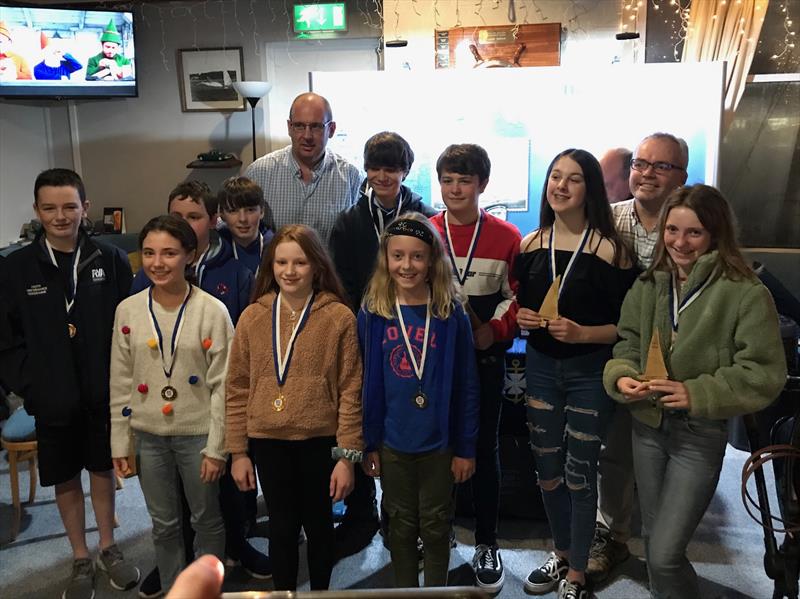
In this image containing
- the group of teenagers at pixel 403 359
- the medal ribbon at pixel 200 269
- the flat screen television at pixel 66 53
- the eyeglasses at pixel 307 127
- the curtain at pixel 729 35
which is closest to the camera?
the group of teenagers at pixel 403 359

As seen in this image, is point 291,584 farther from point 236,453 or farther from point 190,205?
point 190,205

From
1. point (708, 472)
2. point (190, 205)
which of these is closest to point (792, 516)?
point (708, 472)

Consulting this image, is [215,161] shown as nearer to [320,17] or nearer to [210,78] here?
[210,78]

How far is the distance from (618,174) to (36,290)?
232cm

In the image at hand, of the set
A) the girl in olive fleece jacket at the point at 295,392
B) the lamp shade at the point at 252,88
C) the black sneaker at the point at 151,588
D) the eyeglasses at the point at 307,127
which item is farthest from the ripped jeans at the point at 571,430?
the lamp shade at the point at 252,88

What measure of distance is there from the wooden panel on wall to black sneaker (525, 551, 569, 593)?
3210 millimetres

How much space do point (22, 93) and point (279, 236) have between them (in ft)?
11.5

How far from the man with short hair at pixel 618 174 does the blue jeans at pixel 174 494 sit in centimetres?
198

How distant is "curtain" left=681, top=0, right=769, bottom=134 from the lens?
13.5ft

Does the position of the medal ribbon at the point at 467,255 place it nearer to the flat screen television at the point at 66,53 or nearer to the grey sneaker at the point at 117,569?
the grey sneaker at the point at 117,569

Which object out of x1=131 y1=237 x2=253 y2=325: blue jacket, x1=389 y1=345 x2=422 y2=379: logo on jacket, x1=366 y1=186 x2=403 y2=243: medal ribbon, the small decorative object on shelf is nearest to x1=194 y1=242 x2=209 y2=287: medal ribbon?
x1=131 y1=237 x2=253 y2=325: blue jacket

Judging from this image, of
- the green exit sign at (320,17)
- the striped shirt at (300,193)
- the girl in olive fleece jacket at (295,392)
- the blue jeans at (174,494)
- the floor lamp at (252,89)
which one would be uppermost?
the green exit sign at (320,17)

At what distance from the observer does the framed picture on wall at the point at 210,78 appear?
194 inches

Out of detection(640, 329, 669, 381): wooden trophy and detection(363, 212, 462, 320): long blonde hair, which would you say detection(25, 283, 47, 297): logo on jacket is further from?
detection(640, 329, 669, 381): wooden trophy
